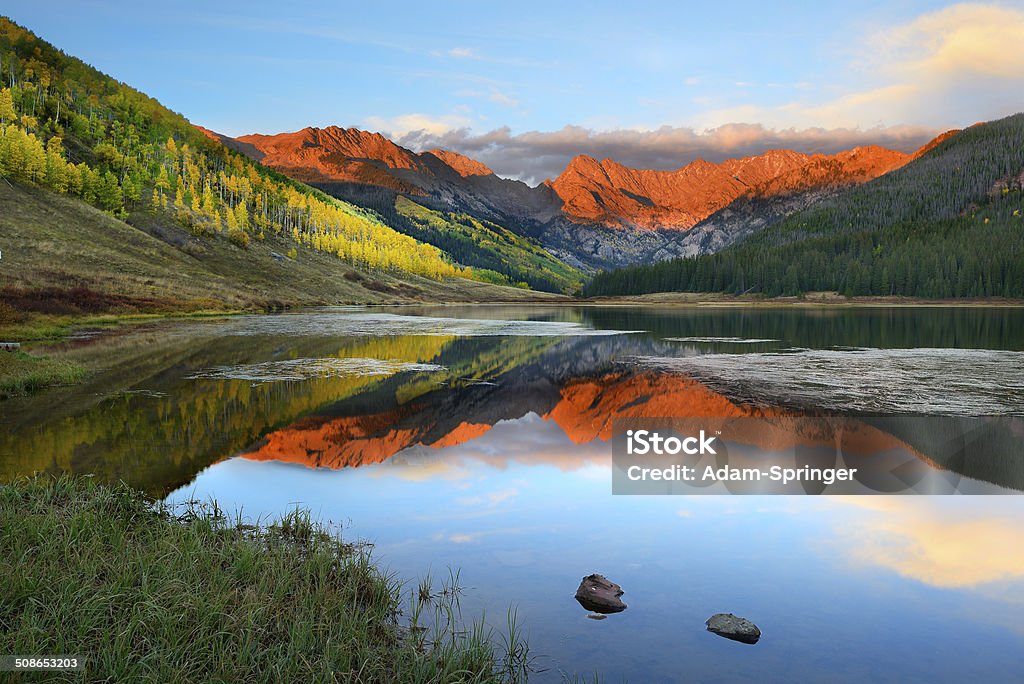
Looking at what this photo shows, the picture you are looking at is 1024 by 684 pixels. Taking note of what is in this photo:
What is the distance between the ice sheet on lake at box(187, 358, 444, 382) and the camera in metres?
34.9

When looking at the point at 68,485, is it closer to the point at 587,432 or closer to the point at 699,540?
the point at 699,540

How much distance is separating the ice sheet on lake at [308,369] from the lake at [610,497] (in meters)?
0.40

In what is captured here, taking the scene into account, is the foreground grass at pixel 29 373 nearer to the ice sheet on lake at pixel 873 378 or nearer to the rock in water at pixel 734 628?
the rock in water at pixel 734 628

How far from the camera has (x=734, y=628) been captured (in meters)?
8.75

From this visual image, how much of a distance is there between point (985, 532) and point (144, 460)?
69.1 feet

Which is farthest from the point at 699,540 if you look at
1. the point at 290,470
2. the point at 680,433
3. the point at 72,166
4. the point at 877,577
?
the point at 72,166

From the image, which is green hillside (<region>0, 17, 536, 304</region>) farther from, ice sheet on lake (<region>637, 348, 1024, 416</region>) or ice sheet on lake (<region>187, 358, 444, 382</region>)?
ice sheet on lake (<region>637, 348, 1024, 416</region>)

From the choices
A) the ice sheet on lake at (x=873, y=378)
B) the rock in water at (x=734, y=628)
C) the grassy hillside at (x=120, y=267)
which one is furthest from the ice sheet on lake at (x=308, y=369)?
the grassy hillside at (x=120, y=267)

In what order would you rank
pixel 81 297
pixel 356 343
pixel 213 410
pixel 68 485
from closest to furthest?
pixel 68 485, pixel 213 410, pixel 356 343, pixel 81 297

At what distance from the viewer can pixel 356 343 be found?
57.9 meters

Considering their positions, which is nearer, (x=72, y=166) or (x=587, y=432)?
(x=587, y=432)

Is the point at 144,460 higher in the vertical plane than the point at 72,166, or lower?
lower

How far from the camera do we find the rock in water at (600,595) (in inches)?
374

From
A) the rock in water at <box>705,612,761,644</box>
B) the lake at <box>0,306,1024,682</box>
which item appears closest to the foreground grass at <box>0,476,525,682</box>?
the lake at <box>0,306,1024,682</box>
